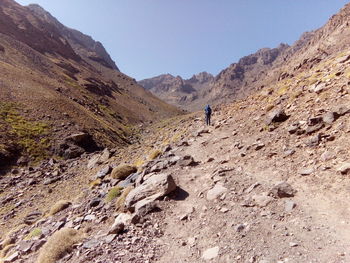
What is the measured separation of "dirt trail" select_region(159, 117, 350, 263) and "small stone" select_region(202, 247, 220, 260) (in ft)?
0.12

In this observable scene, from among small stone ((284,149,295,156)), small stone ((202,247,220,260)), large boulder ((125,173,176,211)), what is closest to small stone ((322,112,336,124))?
small stone ((284,149,295,156))

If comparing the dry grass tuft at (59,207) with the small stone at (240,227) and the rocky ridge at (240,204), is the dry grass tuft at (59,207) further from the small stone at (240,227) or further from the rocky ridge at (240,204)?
the small stone at (240,227)

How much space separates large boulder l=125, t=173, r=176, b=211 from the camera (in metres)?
10.2

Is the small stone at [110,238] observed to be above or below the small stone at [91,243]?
above

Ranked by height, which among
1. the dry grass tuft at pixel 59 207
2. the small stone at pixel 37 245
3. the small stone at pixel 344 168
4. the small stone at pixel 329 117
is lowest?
the small stone at pixel 37 245

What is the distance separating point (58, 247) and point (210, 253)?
5.21m

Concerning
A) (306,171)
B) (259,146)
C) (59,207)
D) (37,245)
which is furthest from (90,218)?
(306,171)

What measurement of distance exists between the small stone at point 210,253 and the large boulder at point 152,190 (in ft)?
11.3

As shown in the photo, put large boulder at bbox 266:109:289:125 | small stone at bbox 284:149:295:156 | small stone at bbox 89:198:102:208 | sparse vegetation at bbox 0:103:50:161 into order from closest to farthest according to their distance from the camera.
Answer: small stone at bbox 284:149:295:156, small stone at bbox 89:198:102:208, large boulder at bbox 266:109:289:125, sparse vegetation at bbox 0:103:50:161

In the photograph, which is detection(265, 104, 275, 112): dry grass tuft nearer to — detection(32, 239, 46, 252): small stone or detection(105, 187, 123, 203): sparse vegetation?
detection(105, 187, 123, 203): sparse vegetation

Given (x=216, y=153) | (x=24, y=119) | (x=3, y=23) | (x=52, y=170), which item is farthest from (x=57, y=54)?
(x=216, y=153)

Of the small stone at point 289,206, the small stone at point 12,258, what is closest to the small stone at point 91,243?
the small stone at point 12,258

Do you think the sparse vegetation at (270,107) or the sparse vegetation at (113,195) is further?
the sparse vegetation at (270,107)

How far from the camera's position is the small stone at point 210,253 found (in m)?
6.90
